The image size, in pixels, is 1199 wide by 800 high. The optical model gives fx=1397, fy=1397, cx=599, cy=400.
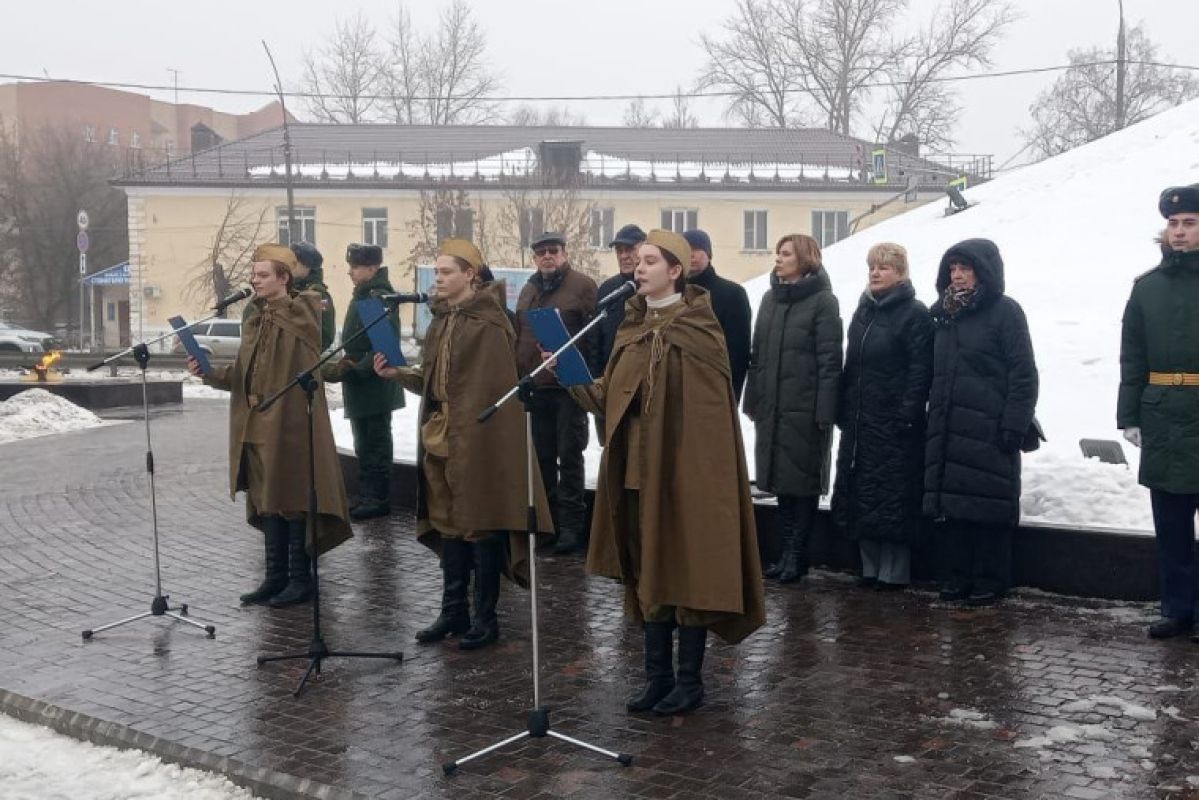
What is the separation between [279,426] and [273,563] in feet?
3.08

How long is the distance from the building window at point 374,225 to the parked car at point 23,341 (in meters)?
11.8

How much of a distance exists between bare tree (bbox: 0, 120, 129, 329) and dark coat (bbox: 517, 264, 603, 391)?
52.2 metres

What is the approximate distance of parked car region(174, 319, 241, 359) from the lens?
40.4m

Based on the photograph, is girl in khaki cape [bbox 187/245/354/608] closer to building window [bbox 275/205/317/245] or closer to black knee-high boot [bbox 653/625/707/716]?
black knee-high boot [bbox 653/625/707/716]

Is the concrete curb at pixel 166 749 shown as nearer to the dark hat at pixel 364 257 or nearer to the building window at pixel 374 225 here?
the dark hat at pixel 364 257

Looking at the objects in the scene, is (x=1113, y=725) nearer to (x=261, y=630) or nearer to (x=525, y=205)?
(x=261, y=630)

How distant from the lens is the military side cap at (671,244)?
239 inches

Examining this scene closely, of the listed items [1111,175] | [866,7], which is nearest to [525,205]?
[866,7]

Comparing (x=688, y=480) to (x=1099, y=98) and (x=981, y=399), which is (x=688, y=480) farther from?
(x=1099, y=98)

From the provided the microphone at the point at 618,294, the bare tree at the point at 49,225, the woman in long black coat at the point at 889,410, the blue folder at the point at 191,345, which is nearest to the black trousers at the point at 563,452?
the woman in long black coat at the point at 889,410

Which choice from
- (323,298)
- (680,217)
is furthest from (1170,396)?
(680,217)

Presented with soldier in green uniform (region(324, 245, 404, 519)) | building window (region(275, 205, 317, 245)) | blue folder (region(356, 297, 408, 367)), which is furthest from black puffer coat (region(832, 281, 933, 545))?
building window (region(275, 205, 317, 245))

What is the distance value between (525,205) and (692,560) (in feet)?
145

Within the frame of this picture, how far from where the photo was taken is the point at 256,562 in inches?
387
